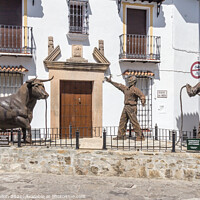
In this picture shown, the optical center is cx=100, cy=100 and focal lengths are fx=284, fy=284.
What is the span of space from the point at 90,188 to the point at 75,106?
14.6 ft

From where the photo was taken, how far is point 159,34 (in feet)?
34.7

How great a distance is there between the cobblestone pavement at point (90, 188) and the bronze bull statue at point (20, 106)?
1.34 meters

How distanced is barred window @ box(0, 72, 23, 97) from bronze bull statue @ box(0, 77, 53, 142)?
6.46 feet

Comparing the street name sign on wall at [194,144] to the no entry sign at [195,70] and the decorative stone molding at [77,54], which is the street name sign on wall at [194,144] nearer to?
the no entry sign at [195,70]

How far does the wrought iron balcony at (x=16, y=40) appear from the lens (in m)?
9.39

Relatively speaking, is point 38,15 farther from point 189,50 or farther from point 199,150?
point 199,150

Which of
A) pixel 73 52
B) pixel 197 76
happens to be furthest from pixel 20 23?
pixel 197 76

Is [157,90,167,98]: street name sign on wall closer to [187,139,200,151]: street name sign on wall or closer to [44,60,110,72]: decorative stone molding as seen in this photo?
[44,60,110,72]: decorative stone molding

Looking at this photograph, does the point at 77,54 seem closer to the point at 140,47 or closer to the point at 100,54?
the point at 100,54

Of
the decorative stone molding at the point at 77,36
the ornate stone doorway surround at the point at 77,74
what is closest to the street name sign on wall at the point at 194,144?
the ornate stone doorway surround at the point at 77,74

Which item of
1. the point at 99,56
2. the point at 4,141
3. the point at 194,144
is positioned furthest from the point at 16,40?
the point at 194,144

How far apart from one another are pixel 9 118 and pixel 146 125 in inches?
203

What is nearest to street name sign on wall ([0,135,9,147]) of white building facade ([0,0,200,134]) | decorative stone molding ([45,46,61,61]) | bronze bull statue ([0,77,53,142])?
bronze bull statue ([0,77,53,142])

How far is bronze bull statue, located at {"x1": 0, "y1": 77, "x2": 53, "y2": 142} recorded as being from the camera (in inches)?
293
